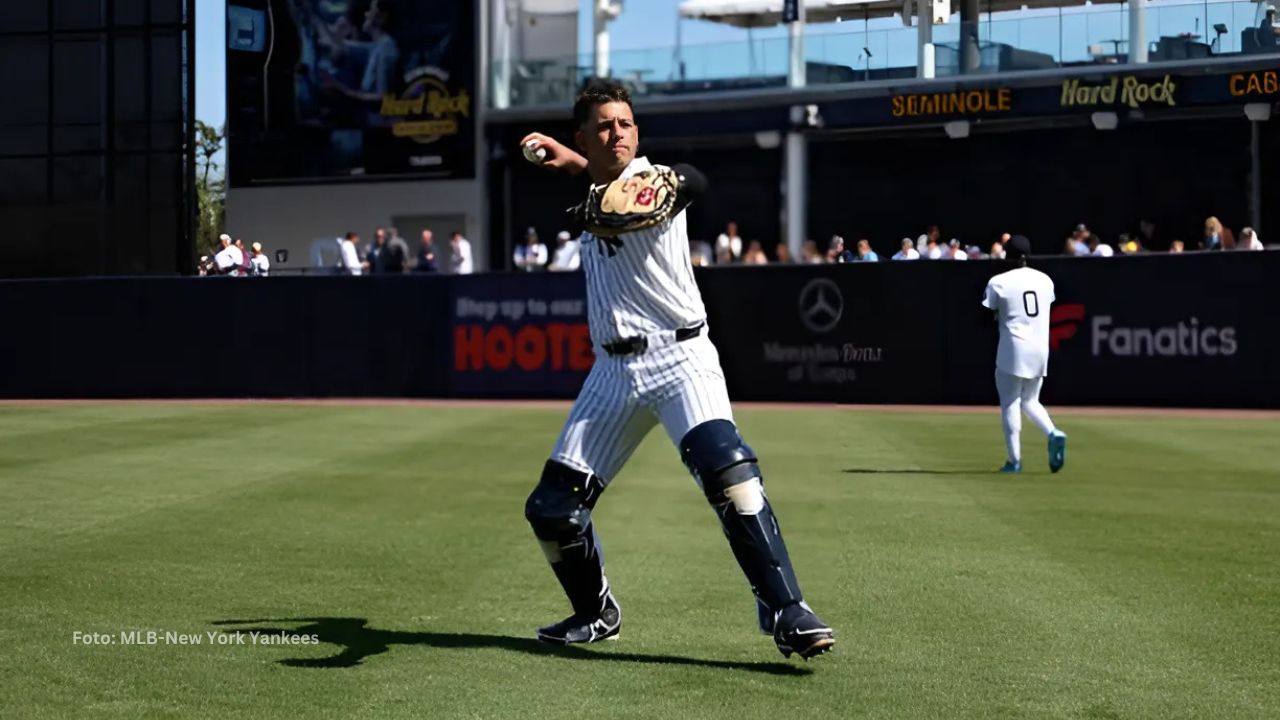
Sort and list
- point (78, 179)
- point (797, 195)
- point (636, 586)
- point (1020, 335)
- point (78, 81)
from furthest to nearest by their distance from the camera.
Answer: point (78, 179)
point (78, 81)
point (797, 195)
point (1020, 335)
point (636, 586)

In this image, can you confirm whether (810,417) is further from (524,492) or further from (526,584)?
(526,584)

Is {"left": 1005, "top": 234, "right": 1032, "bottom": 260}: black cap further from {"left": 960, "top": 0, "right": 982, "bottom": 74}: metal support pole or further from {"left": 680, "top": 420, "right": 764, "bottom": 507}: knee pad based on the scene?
{"left": 960, "top": 0, "right": 982, "bottom": 74}: metal support pole

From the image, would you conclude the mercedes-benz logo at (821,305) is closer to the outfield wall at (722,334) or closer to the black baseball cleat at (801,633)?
the outfield wall at (722,334)

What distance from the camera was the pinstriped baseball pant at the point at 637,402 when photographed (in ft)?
20.8

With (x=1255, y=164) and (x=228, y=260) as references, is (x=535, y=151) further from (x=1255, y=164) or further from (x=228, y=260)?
(x=1255, y=164)

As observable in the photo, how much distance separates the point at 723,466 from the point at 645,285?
0.77 metres

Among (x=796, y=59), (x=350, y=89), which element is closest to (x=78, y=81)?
(x=350, y=89)

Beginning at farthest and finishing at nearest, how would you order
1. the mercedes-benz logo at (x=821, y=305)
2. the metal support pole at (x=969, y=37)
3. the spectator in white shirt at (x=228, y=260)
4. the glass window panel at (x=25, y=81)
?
the glass window panel at (x=25, y=81) → the metal support pole at (x=969, y=37) → the spectator in white shirt at (x=228, y=260) → the mercedes-benz logo at (x=821, y=305)

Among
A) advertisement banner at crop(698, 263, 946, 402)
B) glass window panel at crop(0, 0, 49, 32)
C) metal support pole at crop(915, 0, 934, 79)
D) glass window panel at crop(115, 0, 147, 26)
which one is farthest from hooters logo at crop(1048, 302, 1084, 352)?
glass window panel at crop(0, 0, 49, 32)

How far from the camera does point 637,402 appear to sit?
6.41 meters

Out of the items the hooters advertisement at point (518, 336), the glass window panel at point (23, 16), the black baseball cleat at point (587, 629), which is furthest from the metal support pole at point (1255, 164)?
the black baseball cleat at point (587, 629)

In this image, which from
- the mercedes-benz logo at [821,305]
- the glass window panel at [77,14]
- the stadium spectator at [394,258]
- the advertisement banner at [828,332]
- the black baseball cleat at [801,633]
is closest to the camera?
the black baseball cleat at [801,633]

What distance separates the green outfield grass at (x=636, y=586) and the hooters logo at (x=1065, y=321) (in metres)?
7.72

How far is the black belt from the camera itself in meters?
6.38
